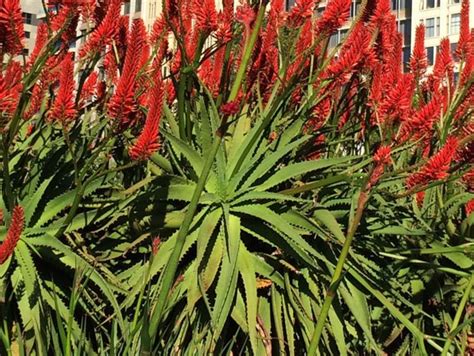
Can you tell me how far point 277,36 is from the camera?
3174mm

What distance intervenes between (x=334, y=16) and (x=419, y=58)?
127 centimetres

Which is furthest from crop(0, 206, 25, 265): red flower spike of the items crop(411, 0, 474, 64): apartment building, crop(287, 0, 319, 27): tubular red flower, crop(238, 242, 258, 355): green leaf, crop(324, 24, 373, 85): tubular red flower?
crop(411, 0, 474, 64): apartment building

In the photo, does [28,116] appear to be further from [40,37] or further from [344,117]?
[344,117]

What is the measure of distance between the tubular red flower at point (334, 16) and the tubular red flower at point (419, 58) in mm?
1192

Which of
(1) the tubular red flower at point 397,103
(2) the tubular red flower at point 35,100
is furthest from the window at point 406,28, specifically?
(2) the tubular red flower at point 35,100

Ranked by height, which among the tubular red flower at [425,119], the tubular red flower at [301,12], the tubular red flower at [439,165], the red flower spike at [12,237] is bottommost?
the red flower spike at [12,237]

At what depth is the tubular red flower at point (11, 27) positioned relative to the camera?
2014 millimetres

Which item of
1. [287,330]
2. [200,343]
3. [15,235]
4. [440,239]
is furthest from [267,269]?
[15,235]

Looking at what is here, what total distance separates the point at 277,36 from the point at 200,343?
1481mm

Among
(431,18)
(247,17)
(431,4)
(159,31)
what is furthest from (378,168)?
(431,4)

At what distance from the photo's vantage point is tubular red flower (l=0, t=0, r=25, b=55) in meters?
2.01

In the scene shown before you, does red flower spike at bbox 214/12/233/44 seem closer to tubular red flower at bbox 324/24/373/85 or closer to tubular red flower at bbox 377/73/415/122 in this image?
tubular red flower at bbox 324/24/373/85

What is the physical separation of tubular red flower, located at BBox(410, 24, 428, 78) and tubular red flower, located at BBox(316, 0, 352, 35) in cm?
119

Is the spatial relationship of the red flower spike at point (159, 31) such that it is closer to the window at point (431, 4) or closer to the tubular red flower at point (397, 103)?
the tubular red flower at point (397, 103)
